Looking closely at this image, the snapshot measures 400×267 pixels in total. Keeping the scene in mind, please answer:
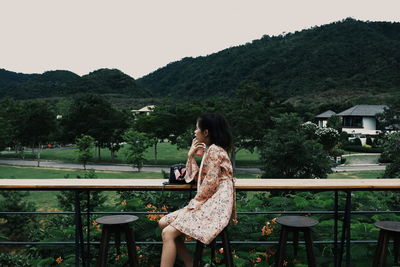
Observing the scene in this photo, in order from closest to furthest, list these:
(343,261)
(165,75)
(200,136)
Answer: (200,136), (343,261), (165,75)

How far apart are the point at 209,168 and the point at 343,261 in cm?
167

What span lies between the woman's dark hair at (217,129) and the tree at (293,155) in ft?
44.7

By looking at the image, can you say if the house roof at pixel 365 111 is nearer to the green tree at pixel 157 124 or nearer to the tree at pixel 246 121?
the tree at pixel 246 121

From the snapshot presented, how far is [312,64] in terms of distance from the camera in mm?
77500

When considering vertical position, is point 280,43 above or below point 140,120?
above

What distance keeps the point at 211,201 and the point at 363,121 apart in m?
52.3

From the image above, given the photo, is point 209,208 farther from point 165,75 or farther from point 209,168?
point 165,75

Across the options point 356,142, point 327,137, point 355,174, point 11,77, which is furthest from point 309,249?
point 11,77

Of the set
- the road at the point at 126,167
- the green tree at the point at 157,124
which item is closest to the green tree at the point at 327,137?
the road at the point at 126,167

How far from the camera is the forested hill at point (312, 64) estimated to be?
72.0 meters

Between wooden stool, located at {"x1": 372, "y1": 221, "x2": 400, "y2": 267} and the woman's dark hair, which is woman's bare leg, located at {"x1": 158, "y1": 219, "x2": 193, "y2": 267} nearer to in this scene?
the woman's dark hair

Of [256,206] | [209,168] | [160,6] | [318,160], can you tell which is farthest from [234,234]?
[160,6]

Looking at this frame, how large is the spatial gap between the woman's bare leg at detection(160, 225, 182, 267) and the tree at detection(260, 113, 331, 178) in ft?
45.5

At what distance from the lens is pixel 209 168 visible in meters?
2.45
